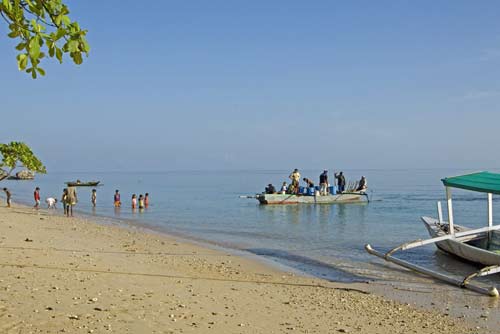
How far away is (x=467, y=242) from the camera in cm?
1439

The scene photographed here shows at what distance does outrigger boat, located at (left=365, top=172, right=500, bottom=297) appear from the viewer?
34.3ft

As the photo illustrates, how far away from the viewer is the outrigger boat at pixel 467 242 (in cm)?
1046

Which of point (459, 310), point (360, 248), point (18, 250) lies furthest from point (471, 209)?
point (18, 250)

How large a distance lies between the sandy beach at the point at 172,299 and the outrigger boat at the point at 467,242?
1914mm

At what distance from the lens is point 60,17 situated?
9.85ft

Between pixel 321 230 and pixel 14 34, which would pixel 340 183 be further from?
pixel 14 34

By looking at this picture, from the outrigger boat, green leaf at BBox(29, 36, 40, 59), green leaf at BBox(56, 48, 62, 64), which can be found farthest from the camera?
the outrigger boat

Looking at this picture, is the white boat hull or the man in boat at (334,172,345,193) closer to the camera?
the white boat hull

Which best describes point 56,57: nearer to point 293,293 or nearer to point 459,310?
point 293,293

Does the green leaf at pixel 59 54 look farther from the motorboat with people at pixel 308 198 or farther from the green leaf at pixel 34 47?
the motorboat with people at pixel 308 198

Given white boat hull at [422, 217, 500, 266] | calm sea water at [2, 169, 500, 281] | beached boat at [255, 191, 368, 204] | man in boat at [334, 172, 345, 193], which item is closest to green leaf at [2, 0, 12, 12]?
calm sea water at [2, 169, 500, 281]

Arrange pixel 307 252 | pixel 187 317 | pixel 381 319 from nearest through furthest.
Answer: pixel 187 317
pixel 381 319
pixel 307 252

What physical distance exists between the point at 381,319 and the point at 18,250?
25.7ft

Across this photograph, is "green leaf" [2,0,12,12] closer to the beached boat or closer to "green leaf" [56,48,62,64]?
"green leaf" [56,48,62,64]
